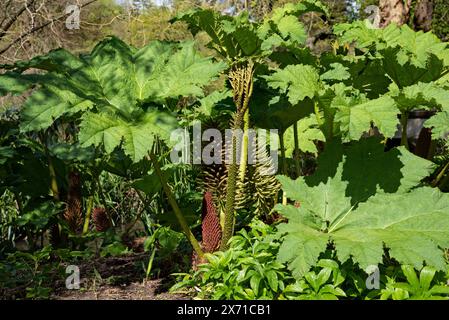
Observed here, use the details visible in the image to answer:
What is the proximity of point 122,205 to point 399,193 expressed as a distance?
295 cm

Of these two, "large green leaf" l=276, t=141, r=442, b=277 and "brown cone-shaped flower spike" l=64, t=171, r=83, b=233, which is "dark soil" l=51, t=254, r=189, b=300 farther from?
"large green leaf" l=276, t=141, r=442, b=277

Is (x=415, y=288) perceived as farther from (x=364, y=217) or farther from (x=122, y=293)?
(x=122, y=293)

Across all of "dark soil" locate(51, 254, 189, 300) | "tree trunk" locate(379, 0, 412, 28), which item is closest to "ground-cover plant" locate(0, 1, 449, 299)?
"dark soil" locate(51, 254, 189, 300)

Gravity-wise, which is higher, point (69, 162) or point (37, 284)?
point (69, 162)

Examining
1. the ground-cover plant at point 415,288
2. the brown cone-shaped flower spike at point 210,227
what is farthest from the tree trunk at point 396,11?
the ground-cover plant at point 415,288

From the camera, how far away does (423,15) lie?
223 inches

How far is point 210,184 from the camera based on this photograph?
3.39 metres

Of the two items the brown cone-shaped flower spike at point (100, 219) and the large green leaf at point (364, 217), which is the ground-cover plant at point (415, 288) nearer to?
the large green leaf at point (364, 217)

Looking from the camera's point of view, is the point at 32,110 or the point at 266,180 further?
the point at 266,180

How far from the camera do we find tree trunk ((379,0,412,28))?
5.40 meters

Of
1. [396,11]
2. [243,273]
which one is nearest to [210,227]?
[243,273]
